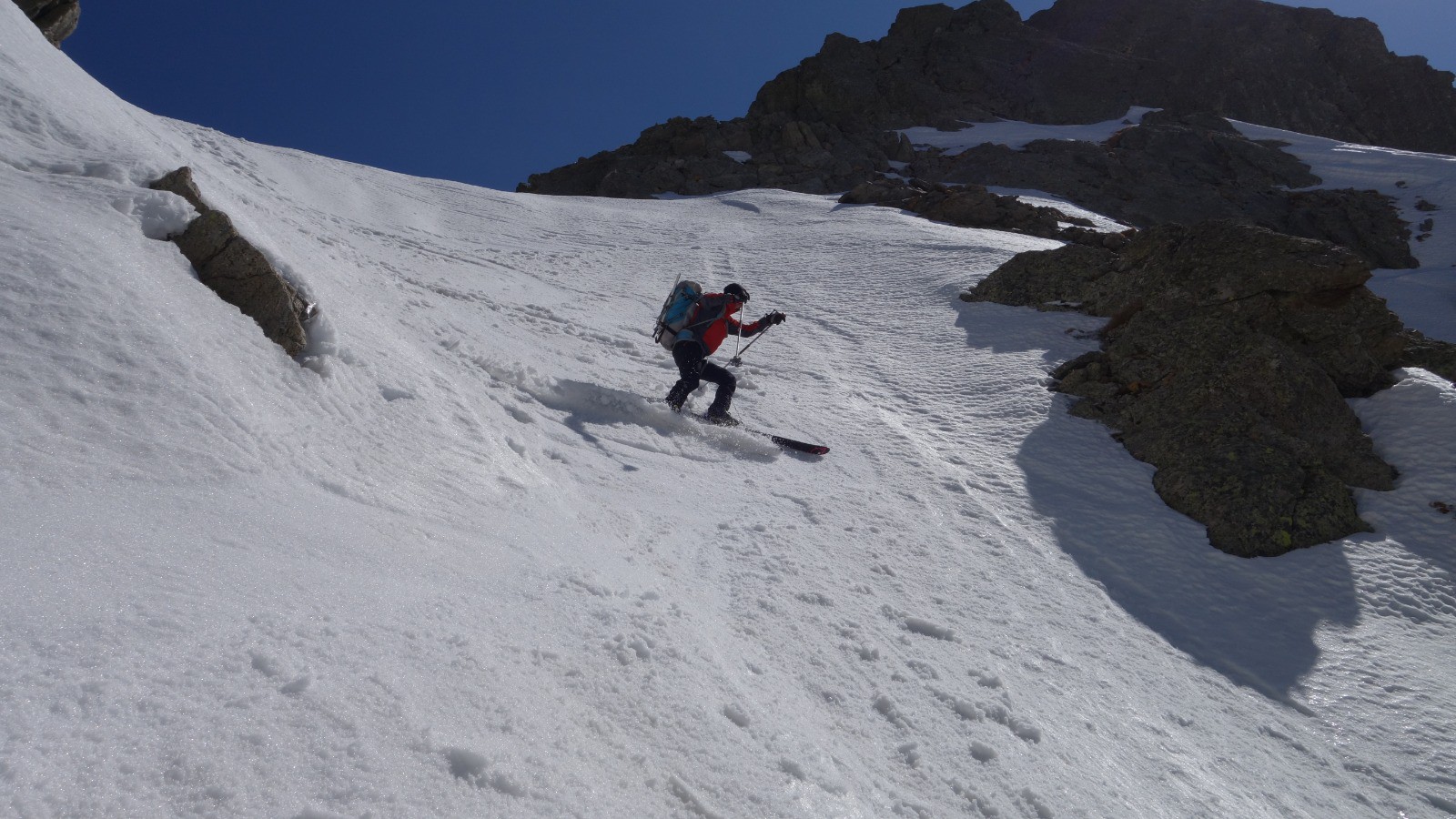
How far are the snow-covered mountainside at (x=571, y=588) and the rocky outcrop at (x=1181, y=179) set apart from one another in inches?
1484

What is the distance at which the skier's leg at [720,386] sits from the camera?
27.8ft

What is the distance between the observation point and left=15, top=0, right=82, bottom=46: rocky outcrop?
1270 centimetres

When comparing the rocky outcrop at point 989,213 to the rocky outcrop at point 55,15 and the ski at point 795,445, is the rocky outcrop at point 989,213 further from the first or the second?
the rocky outcrop at point 55,15

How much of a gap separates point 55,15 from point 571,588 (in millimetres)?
15969

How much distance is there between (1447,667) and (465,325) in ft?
32.3

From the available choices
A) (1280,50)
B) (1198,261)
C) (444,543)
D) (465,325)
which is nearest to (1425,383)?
(1198,261)

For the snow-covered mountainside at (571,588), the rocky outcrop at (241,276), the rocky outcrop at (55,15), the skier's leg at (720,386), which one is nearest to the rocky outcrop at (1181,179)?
the snow-covered mountainside at (571,588)

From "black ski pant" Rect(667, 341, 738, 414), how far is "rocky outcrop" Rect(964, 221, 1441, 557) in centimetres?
452

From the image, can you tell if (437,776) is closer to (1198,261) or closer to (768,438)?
(768,438)

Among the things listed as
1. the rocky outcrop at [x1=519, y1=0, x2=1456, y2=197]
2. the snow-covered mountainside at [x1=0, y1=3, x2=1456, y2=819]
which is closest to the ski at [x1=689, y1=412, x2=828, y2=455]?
the snow-covered mountainside at [x1=0, y1=3, x2=1456, y2=819]

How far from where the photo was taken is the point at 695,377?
28.1 ft

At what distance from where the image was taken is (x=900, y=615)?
4.98 meters

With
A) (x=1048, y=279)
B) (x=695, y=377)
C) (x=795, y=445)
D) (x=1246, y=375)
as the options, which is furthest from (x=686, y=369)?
(x=1048, y=279)

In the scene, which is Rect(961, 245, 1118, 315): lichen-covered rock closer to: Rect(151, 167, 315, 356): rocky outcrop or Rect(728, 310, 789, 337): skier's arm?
Rect(728, 310, 789, 337): skier's arm
